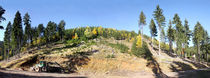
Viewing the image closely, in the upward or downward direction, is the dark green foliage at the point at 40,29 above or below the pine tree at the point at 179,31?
above

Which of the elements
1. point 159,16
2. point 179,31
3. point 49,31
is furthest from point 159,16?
point 49,31

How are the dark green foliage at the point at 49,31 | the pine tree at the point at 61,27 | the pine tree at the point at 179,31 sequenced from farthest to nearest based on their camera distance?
the pine tree at the point at 61,27
the dark green foliage at the point at 49,31
the pine tree at the point at 179,31

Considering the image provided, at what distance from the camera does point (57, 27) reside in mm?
81688

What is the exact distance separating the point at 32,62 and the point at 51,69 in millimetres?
9336

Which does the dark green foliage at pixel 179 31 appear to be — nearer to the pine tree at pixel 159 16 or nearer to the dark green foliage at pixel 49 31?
the pine tree at pixel 159 16

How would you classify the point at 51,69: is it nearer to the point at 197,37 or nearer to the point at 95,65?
the point at 95,65

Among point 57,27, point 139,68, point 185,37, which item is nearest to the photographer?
point 139,68

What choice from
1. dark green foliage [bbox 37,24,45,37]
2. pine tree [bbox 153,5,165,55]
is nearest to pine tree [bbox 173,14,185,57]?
pine tree [bbox 153,5,165,55]

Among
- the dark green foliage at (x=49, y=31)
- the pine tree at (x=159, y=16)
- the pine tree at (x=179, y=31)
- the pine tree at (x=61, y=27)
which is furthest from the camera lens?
the pine tree at (x=61, y=27)

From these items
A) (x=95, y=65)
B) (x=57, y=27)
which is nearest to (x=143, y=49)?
(x=95, y=65)

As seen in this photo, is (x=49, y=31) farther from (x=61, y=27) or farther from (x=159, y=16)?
(x=159, y=16)

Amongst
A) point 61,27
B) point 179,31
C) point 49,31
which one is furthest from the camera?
point 61,27

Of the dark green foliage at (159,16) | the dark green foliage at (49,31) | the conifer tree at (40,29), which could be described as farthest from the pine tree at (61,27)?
the dark green foliage at (159,16)

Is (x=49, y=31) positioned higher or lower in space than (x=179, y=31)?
higher
